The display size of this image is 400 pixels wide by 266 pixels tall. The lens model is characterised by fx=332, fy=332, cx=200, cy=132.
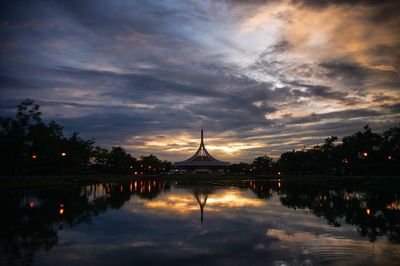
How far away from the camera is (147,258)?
26.7 feet

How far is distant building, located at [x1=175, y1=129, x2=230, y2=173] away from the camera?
16956 centimetres

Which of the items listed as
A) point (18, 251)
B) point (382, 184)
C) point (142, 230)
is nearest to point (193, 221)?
point (142, 230)

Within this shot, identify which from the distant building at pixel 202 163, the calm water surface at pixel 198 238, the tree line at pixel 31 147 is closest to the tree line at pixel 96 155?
the tree line at pixel 31 147

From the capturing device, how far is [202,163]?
168625 mm

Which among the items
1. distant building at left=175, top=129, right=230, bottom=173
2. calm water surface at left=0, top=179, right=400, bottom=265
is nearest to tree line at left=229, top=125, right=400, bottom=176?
calm water surface at left=0, top=179, right=400, bottom=265

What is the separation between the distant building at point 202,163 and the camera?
556 ft

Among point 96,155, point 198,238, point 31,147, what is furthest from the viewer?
point 96,155

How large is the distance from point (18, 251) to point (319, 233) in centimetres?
909

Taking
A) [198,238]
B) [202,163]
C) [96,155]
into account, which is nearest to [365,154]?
[198,238]

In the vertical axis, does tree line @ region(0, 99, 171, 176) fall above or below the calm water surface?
above

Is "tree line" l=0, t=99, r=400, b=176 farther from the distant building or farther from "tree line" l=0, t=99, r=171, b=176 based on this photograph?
the distant building

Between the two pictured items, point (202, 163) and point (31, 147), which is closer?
point (31, 147)

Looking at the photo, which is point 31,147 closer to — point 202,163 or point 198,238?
point 198,238

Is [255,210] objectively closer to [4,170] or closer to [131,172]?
[4,170]
